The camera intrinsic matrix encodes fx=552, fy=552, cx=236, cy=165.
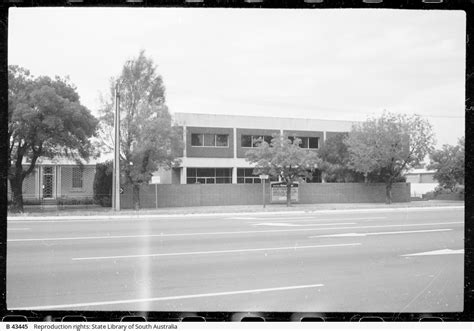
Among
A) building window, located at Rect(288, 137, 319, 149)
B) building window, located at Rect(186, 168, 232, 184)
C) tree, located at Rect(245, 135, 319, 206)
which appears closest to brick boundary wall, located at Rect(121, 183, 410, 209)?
tree, located at Rect(245, 135, 319, 206)

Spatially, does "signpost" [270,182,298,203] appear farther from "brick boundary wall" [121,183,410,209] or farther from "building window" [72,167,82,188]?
"building window" [72,167,82,188]

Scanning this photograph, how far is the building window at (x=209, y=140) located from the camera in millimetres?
43969

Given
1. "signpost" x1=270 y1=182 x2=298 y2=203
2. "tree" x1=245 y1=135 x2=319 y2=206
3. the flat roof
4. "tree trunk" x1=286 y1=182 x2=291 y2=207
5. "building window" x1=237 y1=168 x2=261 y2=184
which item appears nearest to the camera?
"tree" x1=245 y1=135 x2=319 y2=206

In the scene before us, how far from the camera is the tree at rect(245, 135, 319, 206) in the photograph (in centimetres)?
3588

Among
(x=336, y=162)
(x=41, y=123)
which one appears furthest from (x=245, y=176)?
(x=41, y=123)

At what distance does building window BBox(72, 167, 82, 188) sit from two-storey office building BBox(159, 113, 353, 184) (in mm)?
11511

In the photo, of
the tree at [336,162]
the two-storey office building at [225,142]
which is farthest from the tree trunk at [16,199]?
the tree at [336,162]

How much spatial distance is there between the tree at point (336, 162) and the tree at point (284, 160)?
7047 mm

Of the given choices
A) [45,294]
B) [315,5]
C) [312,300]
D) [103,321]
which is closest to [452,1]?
[315,5]

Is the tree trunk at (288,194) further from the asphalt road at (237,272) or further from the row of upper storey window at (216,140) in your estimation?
the asphalt road at (237,272)

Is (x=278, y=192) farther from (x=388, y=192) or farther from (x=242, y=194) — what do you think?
(x=388, y=192)

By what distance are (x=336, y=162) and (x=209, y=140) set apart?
1077 centimetres

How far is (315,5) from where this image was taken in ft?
12.2

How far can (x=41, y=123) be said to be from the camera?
24156mm
